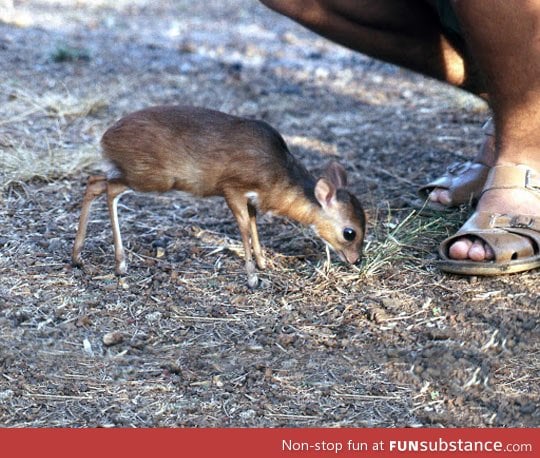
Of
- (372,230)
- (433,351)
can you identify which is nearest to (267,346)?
(433,351)

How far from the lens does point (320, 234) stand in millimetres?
4566

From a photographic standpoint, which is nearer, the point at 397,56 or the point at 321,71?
the point at 397,56

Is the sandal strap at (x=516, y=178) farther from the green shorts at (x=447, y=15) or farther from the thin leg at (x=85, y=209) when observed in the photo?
the thin leg at (x=85, y=209)

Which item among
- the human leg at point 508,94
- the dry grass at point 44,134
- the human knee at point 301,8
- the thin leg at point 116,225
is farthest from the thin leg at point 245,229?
the dry grass at point 44,134

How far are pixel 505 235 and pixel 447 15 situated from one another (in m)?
1.23

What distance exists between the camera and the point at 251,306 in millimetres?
4082

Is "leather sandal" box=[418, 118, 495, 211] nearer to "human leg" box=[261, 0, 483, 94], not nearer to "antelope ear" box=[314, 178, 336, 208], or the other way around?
"human leg" box=[261, 0, 483, 94]

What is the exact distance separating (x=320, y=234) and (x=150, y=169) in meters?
0.81

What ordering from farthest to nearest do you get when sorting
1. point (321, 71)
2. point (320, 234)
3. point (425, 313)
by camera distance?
point (321, 71) < point (320, 234) < point (425, 313)

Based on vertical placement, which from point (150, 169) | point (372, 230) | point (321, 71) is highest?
point (150, 169)

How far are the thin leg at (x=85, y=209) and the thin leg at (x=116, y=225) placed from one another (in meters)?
0.07

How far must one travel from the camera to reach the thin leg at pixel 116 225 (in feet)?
14.1

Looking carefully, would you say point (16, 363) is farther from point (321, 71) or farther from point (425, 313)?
point (321, 71)

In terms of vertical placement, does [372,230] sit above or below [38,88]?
above
